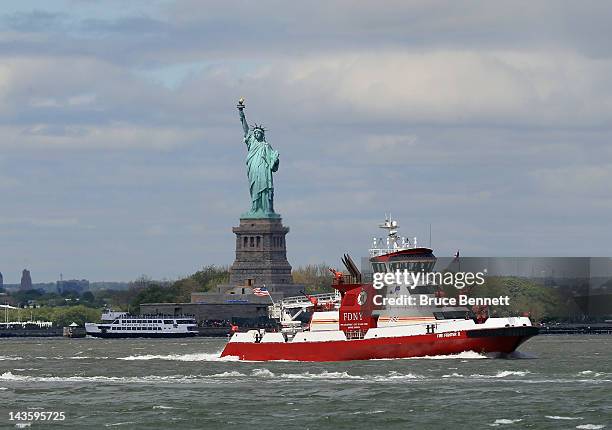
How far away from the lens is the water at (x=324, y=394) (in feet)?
285

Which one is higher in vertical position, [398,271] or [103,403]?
[398,271]

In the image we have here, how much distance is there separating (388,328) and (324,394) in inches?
1035

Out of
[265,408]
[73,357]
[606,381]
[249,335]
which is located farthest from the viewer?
[73,357]

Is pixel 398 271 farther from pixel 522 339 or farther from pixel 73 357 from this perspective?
pixel 73 357

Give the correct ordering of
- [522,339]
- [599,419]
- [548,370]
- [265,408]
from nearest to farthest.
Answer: [599,419] → [265,408] → [548,370] → [522,339]

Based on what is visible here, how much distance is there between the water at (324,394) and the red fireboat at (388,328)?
1.50 m

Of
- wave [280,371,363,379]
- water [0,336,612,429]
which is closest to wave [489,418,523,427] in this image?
water [0,336,612,429]

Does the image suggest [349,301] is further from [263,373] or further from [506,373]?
[506,373]

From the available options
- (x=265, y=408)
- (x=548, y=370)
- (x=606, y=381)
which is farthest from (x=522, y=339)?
(x=265, y=408)

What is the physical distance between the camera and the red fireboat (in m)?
124

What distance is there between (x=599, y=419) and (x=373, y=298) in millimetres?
44019

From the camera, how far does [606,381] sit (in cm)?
10638

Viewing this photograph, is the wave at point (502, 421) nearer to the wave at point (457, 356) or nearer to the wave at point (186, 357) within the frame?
the wave at point (457, 356)

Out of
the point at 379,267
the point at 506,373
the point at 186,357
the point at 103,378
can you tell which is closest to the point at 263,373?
the point at 103,378
